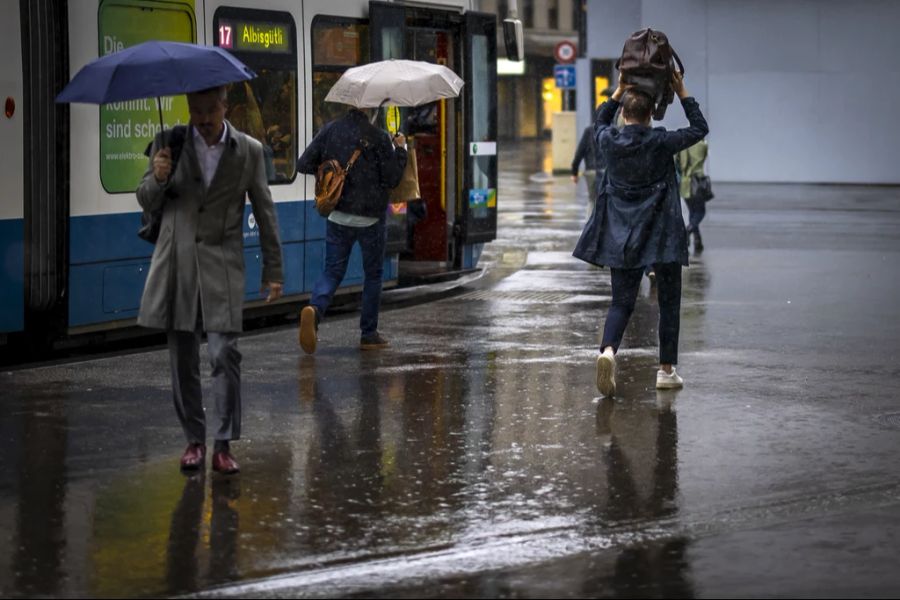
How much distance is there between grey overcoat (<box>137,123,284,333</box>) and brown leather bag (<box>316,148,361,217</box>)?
3652 millimetres

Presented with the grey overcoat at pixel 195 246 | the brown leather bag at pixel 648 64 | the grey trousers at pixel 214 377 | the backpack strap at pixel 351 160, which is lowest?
the grey trousers at pixel 214 377

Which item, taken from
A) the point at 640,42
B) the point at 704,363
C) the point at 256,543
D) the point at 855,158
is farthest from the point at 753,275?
the point at 855,158

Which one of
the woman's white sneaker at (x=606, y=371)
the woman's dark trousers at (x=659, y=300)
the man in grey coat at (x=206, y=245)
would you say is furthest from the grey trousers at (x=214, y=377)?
the woman's dark trousers at (x=659, y=300)

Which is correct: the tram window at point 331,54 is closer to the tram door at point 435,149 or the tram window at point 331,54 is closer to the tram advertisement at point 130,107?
the tram door at point 435,149

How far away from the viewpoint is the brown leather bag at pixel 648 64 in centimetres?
925

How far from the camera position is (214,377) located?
24.2ft

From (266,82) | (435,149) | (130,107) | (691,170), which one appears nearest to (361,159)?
(130,107)

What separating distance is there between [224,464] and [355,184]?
13.1 ft

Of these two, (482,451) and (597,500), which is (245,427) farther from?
(597,500)

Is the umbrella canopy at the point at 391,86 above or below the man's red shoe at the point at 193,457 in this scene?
above

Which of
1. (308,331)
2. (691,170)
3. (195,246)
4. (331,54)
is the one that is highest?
(331,54)

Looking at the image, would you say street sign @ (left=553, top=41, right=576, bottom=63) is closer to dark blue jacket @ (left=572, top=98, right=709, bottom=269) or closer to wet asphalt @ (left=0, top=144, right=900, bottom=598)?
wet asphalt @ (left=0, top=144, right=900, bottom=598)

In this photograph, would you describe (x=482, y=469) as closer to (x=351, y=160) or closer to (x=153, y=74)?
(x=153, y=74)

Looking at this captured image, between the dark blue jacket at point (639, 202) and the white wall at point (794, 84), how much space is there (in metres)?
26.2
